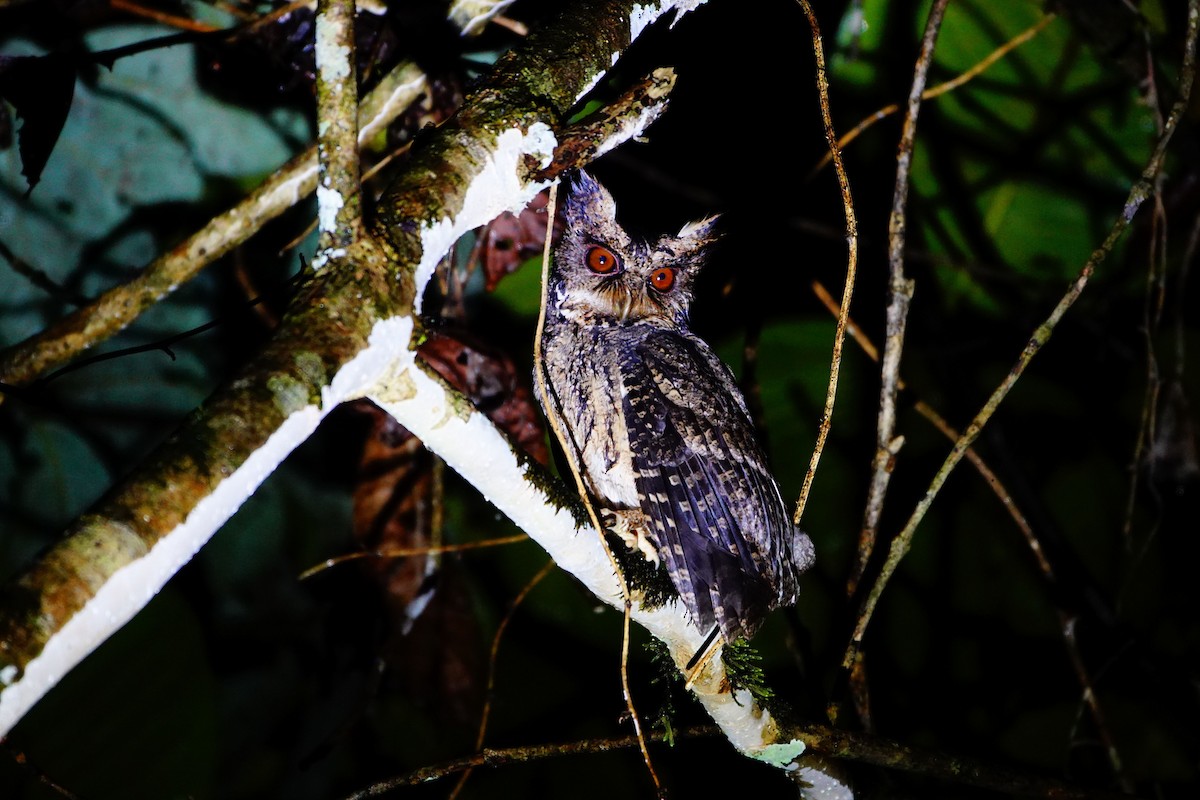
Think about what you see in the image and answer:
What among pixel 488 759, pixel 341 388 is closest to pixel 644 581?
pixel 488 759

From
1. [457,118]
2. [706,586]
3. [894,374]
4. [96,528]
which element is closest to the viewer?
[96,528]

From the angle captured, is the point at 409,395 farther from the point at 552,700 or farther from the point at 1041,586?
the point at 1041,586

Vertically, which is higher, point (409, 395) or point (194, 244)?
point (194, 244)

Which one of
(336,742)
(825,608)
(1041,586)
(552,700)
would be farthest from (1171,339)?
(336,742)

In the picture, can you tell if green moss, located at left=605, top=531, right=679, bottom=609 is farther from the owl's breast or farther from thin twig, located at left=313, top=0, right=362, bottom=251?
thin twig, located at left=313, top=0, right=362, bottom=251

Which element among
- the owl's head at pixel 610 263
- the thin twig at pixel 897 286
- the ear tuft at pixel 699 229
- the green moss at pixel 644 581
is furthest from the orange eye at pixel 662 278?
the green moss at pixel 644 581

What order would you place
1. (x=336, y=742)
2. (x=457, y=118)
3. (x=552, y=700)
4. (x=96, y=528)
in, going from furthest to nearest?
(x=552, y=700)
(x=336, y=742)
(x=457, y=118)
(x=96, y=528)

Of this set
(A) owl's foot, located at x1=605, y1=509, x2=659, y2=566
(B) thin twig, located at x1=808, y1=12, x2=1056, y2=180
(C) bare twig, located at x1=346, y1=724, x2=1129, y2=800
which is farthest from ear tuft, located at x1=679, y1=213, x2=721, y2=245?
(C) bare twig, located at x1=346, y1=724, x2=1129, y2=800
